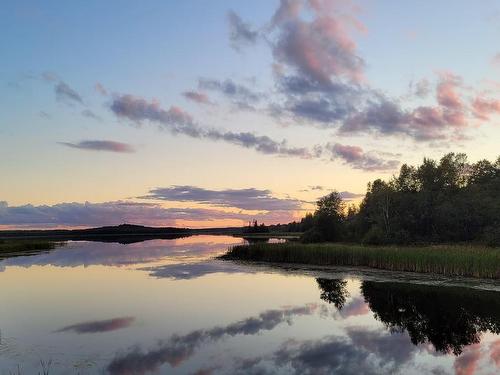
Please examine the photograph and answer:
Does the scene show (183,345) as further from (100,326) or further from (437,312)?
(437,312)

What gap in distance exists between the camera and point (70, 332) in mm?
16641

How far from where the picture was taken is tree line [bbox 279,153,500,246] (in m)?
65.1

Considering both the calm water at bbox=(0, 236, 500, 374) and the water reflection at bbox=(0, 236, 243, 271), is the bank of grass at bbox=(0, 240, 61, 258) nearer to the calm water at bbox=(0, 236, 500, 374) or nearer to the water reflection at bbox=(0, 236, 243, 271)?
the water reflection at bbox=(0, 236, 243, 271)

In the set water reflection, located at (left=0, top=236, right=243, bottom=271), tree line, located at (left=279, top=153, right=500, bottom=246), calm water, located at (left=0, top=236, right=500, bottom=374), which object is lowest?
water reflection, located at (left=0, top=236, right=243, bottom=271)

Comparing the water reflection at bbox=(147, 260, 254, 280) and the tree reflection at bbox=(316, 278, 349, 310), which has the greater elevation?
the water reflection at bbox=(147, 260, 254, 280)

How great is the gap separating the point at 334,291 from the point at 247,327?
11.6 m

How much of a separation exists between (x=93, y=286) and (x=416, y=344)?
22207mm

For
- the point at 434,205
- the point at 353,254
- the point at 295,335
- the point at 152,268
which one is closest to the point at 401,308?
the point at 295,335

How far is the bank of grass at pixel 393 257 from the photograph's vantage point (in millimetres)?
31516

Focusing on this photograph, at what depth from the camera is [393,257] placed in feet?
121

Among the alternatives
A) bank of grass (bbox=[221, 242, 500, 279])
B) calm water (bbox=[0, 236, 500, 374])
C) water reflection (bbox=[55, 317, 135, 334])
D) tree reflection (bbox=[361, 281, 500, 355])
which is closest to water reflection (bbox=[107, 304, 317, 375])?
calm water (bbox=[0, 236, 500, 374])

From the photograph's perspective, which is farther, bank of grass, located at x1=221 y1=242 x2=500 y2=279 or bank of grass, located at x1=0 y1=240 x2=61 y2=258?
bank of grass, located at x1=0 y1=240 x2=61 y2=258

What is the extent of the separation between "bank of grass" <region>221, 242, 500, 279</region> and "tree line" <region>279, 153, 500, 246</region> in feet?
75.7

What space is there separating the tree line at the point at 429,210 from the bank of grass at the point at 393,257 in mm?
23061
